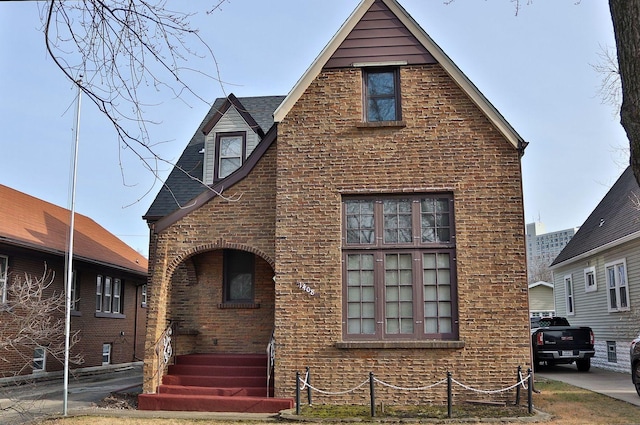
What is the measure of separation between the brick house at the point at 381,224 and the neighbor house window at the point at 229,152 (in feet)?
11.4

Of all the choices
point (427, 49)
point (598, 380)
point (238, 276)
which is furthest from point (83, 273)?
point (598, 380)

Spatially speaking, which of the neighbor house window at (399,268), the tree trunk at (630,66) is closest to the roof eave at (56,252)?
the neighbor house window at (399,268)

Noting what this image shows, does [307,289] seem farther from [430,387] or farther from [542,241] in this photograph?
[542,241]

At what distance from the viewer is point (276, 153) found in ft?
46.5

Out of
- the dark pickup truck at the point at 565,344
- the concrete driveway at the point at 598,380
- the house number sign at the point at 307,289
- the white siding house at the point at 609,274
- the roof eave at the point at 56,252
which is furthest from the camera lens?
the white siding house at the point at 609,274

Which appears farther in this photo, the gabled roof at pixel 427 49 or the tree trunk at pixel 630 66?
the gabled roof at pixel 427 49

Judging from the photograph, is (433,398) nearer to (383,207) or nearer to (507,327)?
(507,327)

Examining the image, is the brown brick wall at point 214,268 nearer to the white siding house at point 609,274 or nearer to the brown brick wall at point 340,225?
the brown brick wall at point 340,225

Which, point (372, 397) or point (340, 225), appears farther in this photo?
point (340, 225)

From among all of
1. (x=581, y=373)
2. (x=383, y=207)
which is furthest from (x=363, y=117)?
(x=581, y=373)

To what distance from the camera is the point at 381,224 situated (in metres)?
13.2

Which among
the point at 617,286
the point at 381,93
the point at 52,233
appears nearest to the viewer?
the point at 381,93

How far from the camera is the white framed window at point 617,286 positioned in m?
20.3

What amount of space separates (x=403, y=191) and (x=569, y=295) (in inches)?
661
